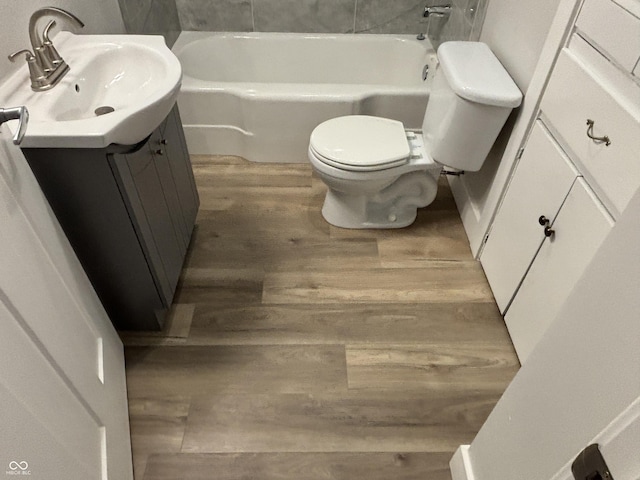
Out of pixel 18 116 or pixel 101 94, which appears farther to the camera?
pixel 101 94

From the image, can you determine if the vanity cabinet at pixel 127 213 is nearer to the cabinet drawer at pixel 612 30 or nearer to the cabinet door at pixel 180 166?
the cabinet door at pixel 180 166

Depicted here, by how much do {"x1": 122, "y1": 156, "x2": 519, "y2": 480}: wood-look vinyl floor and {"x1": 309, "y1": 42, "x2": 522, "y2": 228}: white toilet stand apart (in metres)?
0.12

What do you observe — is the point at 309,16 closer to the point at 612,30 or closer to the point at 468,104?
the point at 468,104

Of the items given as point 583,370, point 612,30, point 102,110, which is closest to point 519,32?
point 612,30

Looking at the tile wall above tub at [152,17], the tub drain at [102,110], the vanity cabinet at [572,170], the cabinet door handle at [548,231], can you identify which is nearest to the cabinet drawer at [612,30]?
the vanity cabinet at [572,170]

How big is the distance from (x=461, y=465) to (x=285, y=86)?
1.73 metres

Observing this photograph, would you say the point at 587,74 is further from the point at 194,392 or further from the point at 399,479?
the point at 194,392

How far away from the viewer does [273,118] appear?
217cm

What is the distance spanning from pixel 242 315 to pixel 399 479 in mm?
744

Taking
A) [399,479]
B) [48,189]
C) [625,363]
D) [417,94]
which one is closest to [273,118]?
[417,94]

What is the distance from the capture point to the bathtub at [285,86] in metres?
2.13

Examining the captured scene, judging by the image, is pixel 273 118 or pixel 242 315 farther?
pixel 273 118

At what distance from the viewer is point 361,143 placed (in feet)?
5.74

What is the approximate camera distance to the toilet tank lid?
144cm
